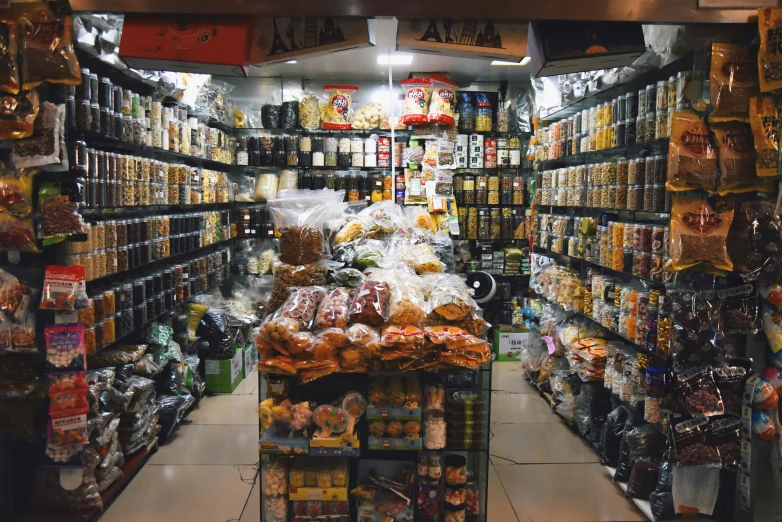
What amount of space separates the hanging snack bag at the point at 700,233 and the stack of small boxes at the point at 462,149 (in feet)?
12.9

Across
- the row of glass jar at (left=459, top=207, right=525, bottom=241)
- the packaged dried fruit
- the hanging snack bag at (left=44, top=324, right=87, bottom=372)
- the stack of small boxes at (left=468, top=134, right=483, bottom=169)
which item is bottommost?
the hanging snack bag at (left=44, top=324, right=87, bottom=372)

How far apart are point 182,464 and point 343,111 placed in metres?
3.86

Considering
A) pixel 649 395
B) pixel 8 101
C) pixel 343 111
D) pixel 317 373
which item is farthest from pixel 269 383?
pixel 343 111

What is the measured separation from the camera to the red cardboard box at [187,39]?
8.41ft

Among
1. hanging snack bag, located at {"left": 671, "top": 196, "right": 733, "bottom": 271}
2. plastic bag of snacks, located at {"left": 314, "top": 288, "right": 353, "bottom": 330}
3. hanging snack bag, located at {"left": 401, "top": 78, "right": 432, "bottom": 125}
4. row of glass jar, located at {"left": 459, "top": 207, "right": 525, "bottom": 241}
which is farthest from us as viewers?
row of glass jar, located at {"left": 459, "top": 207, "right": 525, "bottom": 241}

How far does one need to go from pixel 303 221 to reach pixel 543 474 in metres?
2.23

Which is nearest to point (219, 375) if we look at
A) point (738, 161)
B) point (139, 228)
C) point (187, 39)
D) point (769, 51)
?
point (139, 228)

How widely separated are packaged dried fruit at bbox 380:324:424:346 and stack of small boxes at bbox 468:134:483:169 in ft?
15.5

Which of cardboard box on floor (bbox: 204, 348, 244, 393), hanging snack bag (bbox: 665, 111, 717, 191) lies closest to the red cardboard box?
hanging snack bag (bbox: 665, 111, 717, 191)

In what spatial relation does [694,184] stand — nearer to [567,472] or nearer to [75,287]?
[567,472]

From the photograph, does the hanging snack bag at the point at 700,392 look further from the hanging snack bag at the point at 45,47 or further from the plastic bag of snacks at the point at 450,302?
the hanging snack bag at the point at 45,47

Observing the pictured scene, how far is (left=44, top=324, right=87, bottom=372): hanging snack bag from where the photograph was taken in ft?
9.39

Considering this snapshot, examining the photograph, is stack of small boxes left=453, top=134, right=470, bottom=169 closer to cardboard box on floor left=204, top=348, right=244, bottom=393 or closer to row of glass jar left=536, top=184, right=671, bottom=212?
row of glass jar left=536, top=184, right=671, bottom=212

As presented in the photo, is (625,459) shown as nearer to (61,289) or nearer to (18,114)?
(61,289)
